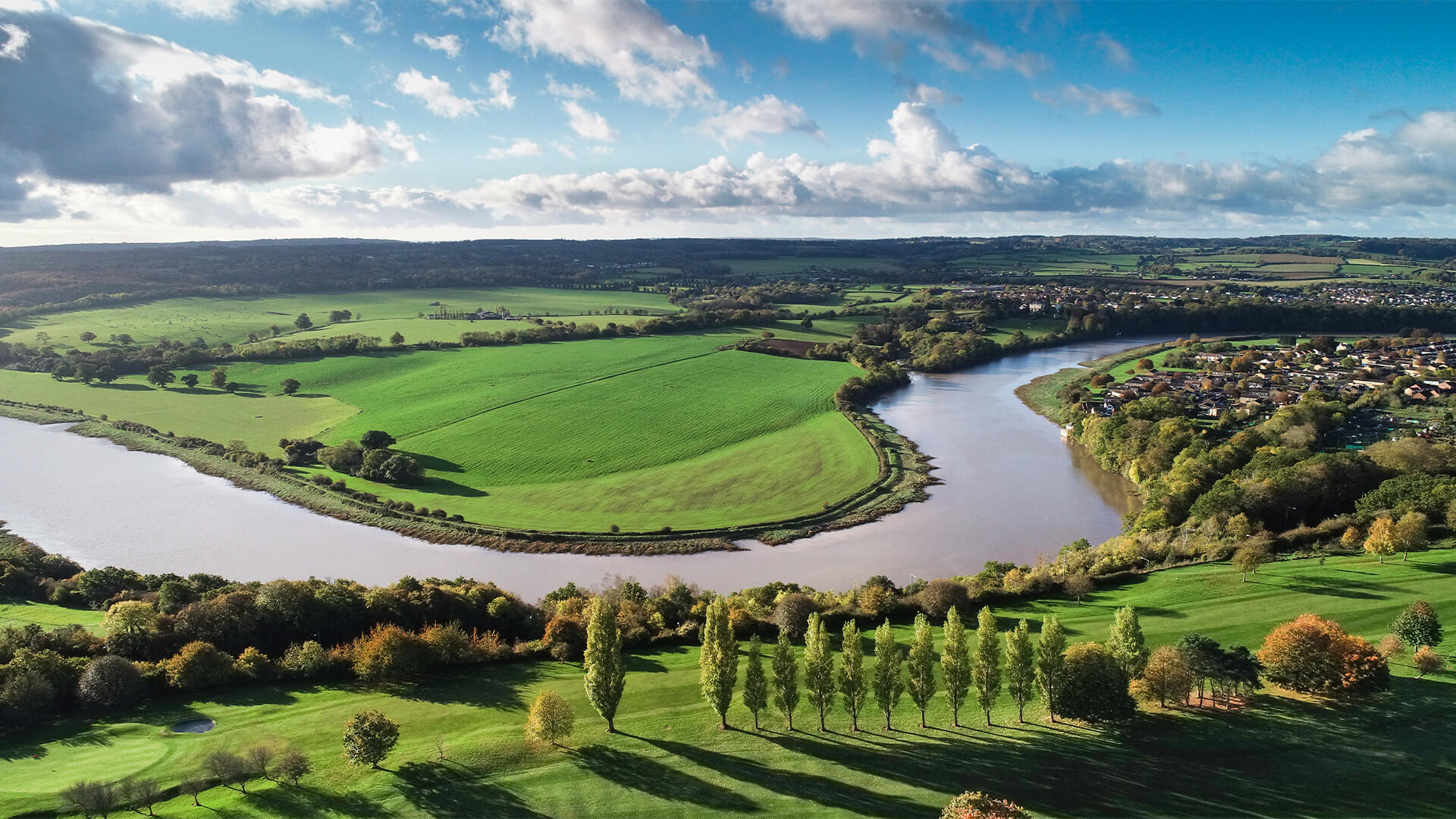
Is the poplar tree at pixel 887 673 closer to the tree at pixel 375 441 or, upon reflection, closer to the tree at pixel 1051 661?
the tree at pixel 1051 661

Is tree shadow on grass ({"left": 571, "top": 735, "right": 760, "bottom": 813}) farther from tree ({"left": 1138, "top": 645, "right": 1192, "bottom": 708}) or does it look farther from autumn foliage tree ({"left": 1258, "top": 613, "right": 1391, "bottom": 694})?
autumn foliage tree ({"left": 1258, "top": 613, "right": 1391, "bottom": 694})

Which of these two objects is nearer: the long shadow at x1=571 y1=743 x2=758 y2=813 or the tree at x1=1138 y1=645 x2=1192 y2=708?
the long shadow at x1=571 y1=743 x2=758 y2=813

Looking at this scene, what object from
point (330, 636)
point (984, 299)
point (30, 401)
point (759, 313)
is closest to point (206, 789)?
point (330, 636)

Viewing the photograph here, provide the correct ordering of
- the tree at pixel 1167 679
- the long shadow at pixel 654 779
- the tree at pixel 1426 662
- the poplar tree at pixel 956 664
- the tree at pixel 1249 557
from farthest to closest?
1. the tree at pixel 1249 557
2. the tree at pixel 1426 662
3. the poplar tree at pixel 956 664
4. the tree at pixel 1167 679
5. the long shadow at pixel 654 779

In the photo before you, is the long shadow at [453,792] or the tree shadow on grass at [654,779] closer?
the long shadow at [453,792]

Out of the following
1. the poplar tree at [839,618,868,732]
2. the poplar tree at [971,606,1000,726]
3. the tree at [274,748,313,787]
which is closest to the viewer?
the tree at [274,748,313,787]

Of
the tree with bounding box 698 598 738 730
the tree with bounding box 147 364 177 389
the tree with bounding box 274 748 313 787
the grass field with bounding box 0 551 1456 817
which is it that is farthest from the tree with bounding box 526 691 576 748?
the tree with bounding box 147 364 177 389

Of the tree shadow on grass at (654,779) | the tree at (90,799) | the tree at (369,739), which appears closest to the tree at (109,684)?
the tree at (90,799)
